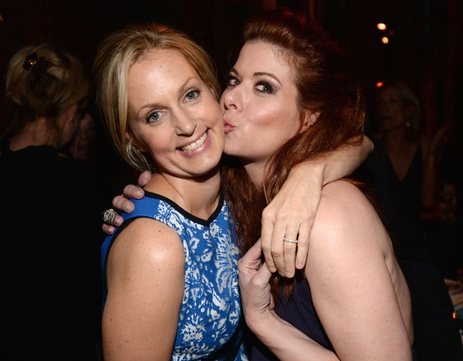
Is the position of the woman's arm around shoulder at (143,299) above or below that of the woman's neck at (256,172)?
below

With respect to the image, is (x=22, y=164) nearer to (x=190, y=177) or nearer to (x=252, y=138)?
(x=190, y=177)

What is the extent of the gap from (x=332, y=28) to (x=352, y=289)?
4038 mm

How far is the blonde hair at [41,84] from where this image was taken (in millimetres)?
2484

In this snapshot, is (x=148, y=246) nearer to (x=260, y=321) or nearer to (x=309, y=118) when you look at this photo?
(x=260, y=321)

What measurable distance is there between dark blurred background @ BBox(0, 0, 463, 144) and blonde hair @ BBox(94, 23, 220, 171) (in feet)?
8.37

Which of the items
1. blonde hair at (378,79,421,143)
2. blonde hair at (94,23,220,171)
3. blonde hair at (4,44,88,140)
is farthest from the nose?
blonde hair at (378,79,421,143)

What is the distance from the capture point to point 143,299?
4.64 feet

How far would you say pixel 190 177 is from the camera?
5.74ft

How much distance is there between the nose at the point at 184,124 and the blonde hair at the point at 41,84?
43.6 inches

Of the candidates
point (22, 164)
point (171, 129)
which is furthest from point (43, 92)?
point (171, 129)

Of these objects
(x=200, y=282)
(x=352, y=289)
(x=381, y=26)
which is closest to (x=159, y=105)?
(x=200, y=282)

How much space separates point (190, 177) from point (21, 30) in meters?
3.92

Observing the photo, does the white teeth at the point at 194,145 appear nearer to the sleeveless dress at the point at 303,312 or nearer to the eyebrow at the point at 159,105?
the eyebrow at the point at 159,105

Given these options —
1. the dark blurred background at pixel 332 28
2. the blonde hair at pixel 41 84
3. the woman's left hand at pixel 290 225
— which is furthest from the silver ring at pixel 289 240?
the dark blurred background at pixel 332 28
